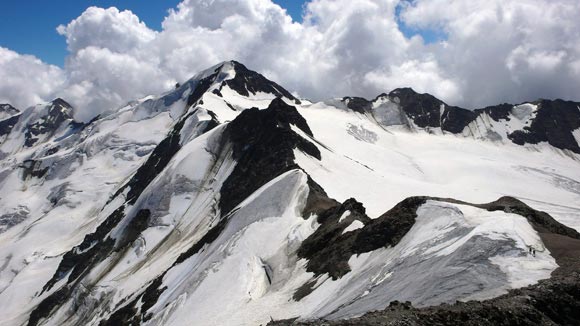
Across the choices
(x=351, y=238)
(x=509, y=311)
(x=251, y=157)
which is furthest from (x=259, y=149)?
(x=509, y=311)

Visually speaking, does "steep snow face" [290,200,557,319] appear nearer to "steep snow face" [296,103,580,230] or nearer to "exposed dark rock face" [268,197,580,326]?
"exposed dark rock face" [268,197,580,326]

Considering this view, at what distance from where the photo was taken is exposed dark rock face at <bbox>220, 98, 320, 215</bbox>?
105475mm

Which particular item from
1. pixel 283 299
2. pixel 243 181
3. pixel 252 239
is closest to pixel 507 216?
pixel 283 299

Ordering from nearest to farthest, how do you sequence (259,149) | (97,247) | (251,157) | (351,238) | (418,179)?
(351,238) → (259,149) → (251,157) → (97,247) → (418,179)

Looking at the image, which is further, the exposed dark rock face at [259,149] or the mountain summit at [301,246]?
the exposed dark rock face at [259,149]

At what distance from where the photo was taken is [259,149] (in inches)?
4535

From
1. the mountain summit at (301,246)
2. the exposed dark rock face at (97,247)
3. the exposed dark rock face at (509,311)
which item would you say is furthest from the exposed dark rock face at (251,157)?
the exposed dark rock face at (509,311)

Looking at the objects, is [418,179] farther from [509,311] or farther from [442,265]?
[509,311]

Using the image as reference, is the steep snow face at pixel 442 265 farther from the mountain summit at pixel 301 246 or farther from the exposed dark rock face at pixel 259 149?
the exposed dark rock face at pixel 259 149

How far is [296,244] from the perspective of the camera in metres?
62.4

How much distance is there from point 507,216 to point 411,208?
9930mm

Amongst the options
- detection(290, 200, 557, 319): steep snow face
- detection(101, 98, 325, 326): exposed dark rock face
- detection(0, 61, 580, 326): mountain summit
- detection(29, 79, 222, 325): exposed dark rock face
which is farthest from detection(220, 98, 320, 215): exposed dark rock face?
detection(290, 200, 557, 319): steep snow face

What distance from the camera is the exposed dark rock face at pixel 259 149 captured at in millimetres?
105475

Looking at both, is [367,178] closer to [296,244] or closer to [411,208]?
[296,244]
